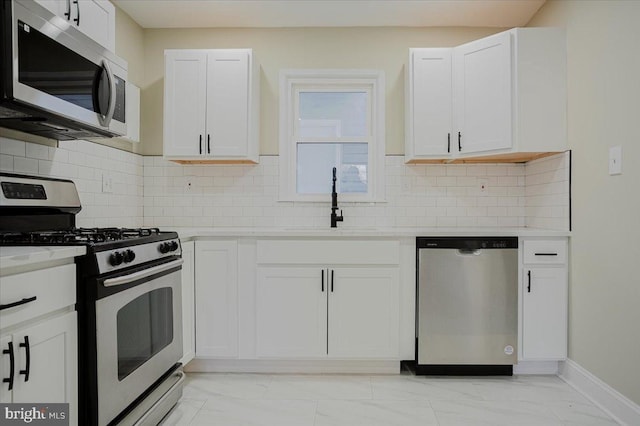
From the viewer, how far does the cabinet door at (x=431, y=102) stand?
3.04 m

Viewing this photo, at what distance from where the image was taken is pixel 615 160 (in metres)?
2.18

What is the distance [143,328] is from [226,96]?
178 centimetres

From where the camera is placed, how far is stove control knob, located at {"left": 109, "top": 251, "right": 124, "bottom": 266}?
1.65 meters

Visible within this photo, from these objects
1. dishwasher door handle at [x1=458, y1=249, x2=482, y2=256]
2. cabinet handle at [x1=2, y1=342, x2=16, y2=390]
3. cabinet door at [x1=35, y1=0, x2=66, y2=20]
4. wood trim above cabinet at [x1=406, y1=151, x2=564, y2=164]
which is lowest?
cabinet handle at [x1=2, y1=342, x2=16, y2=390]

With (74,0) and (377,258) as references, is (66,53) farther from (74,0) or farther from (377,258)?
(377,258)

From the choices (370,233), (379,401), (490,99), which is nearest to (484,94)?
(490,99)

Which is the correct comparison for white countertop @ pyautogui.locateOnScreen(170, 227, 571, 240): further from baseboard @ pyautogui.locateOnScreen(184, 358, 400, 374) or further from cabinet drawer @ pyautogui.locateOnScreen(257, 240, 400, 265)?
baseboard @ pyautogui.locateOnScreen(184, 358, 400, 374)

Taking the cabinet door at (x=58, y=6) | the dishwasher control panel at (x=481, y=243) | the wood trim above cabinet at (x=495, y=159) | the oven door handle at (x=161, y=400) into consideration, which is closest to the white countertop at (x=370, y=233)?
the dishwasher control panel at (x=481, y=243)

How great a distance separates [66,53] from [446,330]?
2.55 m

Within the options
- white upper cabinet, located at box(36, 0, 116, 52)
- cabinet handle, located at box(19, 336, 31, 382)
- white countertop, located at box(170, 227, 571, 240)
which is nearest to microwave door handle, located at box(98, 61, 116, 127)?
white upper cabinet, located at box(36, 0, 116, 52)

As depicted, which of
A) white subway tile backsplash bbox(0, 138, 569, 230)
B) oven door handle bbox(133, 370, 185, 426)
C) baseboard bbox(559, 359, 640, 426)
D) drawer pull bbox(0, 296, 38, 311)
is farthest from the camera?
white subway tile backsplash bbox(0, 138, 569, 230)

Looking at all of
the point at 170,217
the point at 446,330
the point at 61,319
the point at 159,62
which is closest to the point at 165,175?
the point at 170,217

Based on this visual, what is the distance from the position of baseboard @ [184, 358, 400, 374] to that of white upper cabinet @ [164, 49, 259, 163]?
1443 mm

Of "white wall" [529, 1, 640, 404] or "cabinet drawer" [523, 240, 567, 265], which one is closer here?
"white wall" [529, 1, 640, 404]
